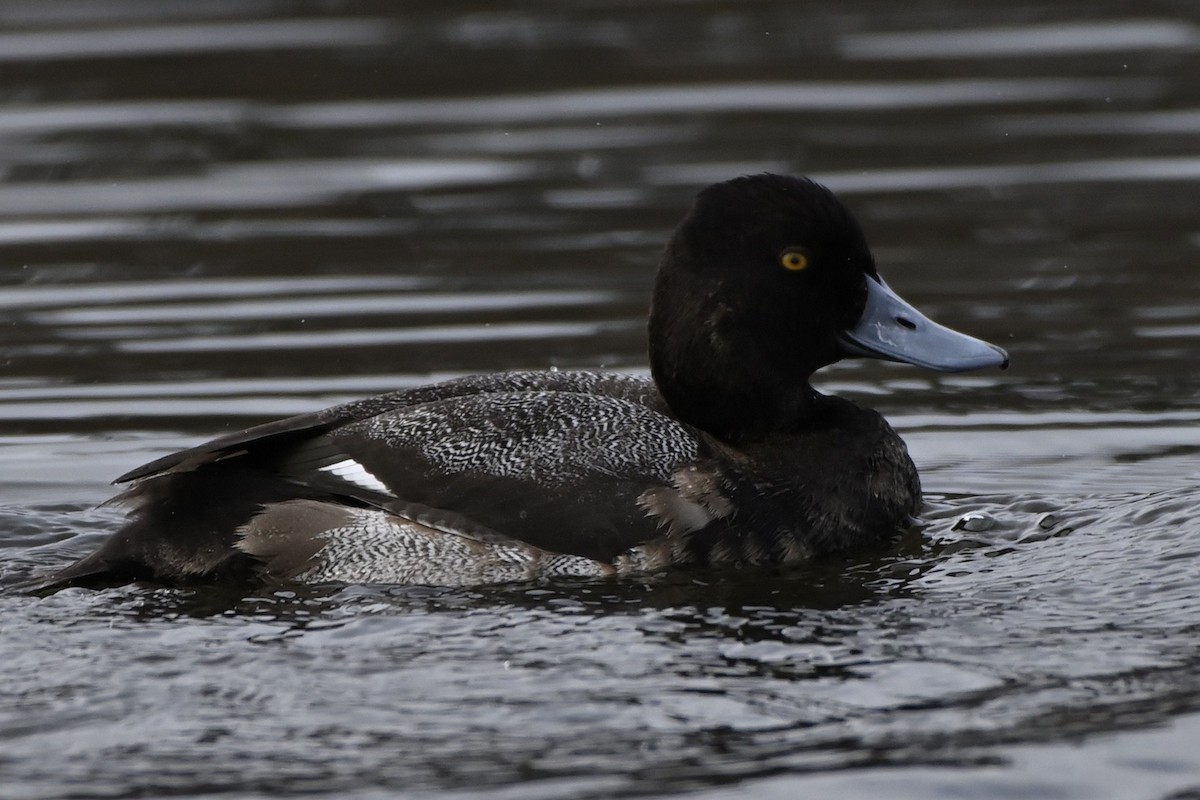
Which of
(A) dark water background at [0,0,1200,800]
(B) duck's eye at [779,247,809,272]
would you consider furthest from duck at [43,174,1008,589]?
(A) dark water background at [0,0,1200,800]

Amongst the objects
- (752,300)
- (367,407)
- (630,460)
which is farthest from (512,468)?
(752,300)

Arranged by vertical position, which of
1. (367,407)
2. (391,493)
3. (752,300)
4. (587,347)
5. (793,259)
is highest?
(793,259)

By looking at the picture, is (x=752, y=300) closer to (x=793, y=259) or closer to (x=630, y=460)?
(x=793, y=259)

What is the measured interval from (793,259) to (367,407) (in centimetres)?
155

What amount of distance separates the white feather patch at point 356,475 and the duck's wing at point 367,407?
185mm

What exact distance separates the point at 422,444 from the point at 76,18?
958 cm

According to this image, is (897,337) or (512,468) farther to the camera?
(897,337)

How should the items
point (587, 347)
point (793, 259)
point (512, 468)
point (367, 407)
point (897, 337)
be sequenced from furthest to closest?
point (587, 347) → point (897, 337) → point (793, 259) → point (367, 407) → point (512, 468)

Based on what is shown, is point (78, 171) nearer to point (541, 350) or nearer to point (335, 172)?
point (335, 172)

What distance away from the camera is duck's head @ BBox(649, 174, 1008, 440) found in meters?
7.08

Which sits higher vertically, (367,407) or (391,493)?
(367,407)

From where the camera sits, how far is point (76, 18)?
15.2 metres

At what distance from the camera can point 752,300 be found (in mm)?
7125

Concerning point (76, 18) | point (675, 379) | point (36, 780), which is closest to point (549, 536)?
point (675, 379)
